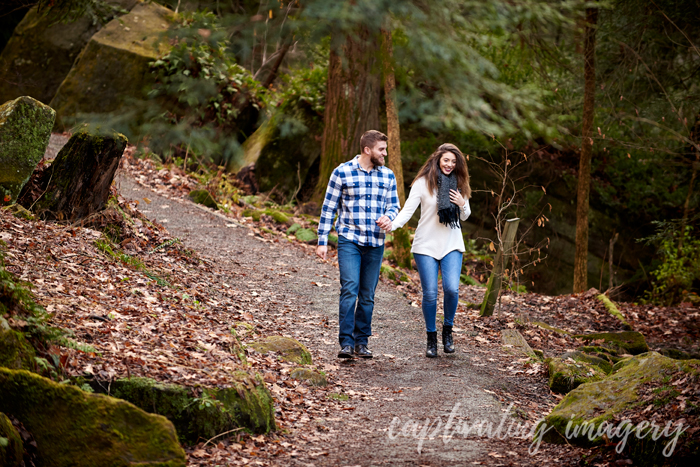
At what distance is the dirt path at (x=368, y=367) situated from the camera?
3.96 metres

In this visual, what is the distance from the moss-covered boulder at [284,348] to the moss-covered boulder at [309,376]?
29 centimetres

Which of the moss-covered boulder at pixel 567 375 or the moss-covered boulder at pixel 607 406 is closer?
the moss-covered boulder at pixel 607 406

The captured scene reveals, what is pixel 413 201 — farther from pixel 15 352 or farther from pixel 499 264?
pixel 15 352

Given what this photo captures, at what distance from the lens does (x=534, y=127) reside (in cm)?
1045

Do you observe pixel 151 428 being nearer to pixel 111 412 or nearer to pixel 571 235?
pixel 111 412

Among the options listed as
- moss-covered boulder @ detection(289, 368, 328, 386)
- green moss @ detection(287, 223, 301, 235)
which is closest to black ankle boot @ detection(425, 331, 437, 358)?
moss-covered boulder @ detection(289, 368, 328, 386)

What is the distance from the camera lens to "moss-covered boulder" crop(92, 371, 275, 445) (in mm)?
3600

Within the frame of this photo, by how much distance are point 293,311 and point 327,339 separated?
3.29 feet

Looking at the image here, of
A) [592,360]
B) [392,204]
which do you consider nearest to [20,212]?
[392,204]

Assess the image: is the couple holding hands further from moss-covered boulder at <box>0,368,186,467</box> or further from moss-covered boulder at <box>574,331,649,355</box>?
moss-covered boulder at <box>574,331,649,355</box>

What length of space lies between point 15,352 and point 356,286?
3158 mm

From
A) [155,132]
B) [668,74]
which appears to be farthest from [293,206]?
[668,74]

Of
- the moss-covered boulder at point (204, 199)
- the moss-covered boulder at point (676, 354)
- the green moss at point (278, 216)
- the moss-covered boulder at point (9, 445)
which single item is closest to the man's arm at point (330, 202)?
the moss-covered boulder at point (9, 445)

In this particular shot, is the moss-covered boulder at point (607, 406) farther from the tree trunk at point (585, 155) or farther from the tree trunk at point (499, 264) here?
the tree trunk at point (585, 155)
